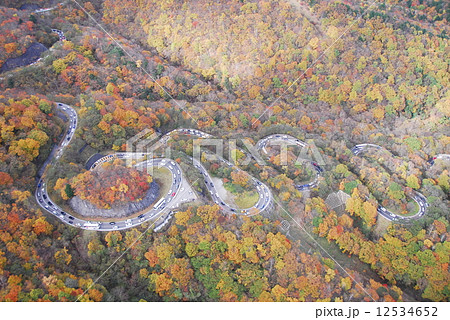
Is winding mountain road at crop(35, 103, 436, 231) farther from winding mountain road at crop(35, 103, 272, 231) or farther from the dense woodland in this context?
the dense woodland

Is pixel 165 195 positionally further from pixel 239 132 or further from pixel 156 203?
pixel 239 132

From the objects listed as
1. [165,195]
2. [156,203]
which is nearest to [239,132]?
[165,195]

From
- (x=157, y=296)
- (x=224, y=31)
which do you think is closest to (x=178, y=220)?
(x=157, y=296)

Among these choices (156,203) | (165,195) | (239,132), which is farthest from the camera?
(239,132)

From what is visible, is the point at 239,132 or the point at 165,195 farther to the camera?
the point at 239,132

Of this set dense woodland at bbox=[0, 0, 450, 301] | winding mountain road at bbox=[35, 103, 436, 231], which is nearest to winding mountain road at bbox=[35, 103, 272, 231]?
winding mountain road at bbox=[35, 103, 436, 231]

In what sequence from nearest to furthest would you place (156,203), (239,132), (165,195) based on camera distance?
1. (156,203)
2. (165,195)
3. (239,132)

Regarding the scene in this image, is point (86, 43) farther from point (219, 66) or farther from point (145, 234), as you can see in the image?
point (145, 234)

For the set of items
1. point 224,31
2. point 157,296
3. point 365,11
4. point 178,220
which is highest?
point 365,11

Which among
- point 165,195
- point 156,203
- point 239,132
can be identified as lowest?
point 239,132
